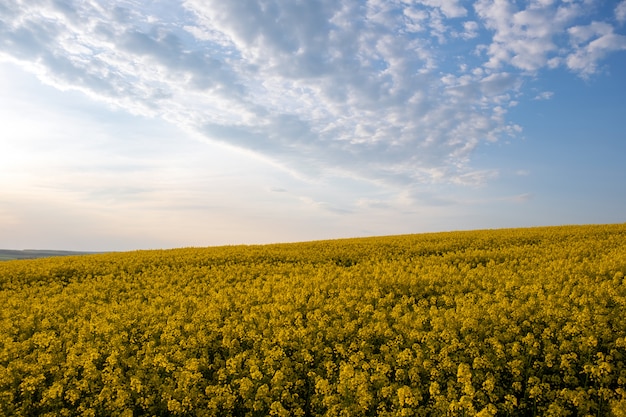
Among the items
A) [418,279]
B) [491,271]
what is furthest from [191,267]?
[491,271]

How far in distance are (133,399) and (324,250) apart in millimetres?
20791

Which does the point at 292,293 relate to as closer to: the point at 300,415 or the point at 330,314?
the point at 330,314

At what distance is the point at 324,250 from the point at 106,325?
59.2 feet

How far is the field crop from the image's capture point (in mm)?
7812

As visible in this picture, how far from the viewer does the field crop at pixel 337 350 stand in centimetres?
781

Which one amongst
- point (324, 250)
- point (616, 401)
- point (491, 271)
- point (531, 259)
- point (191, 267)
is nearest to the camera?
point (616, 401)

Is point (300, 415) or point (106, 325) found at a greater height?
point (106, 325)

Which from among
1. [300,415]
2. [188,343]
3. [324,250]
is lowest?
[300,415]

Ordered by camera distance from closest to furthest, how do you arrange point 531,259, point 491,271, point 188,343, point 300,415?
1. point 300,415
2. point 188,343
3. point 491,271
4. point 531,259

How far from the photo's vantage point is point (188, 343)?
1042 centimetres

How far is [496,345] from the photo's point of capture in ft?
29.8

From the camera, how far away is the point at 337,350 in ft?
31.4

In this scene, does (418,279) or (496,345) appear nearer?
(496,345)

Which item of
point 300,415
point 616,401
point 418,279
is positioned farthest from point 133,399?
point 418,279
